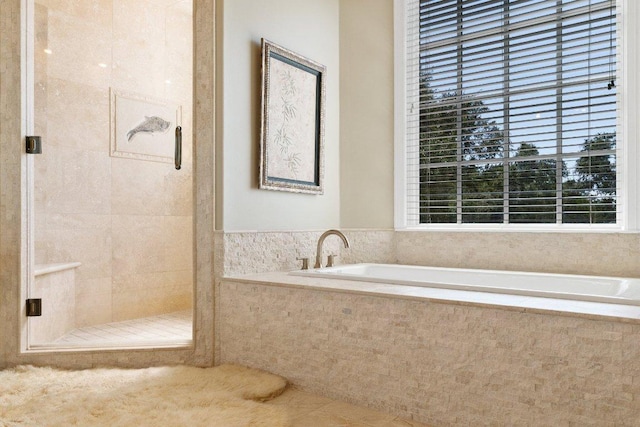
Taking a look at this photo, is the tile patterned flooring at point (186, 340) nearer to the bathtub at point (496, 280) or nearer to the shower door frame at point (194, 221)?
the shower door frame at point (194, 221)

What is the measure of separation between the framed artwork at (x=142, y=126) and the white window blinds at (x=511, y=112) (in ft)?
6.06

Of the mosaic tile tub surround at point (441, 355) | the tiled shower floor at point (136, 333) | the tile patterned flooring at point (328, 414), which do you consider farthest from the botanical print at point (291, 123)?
the tile patterned flooring at point (328, 414)

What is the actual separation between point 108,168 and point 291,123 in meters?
1.41

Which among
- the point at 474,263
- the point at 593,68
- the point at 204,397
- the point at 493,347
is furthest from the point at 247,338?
the point at 593,68

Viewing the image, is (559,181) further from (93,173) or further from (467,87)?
(93,173)

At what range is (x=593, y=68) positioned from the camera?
9.04 ft

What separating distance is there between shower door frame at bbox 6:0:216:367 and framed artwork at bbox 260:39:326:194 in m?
0.32

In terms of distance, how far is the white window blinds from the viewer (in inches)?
109

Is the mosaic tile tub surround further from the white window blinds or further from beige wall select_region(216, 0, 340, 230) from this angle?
the white window blinds

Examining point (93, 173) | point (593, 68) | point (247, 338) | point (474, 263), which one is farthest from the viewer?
point (93, 173)

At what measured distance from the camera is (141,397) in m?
2.11

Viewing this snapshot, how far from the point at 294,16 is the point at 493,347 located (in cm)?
228

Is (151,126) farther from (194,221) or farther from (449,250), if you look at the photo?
(449,250)

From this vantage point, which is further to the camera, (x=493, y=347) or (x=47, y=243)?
(x=47, y=243)
